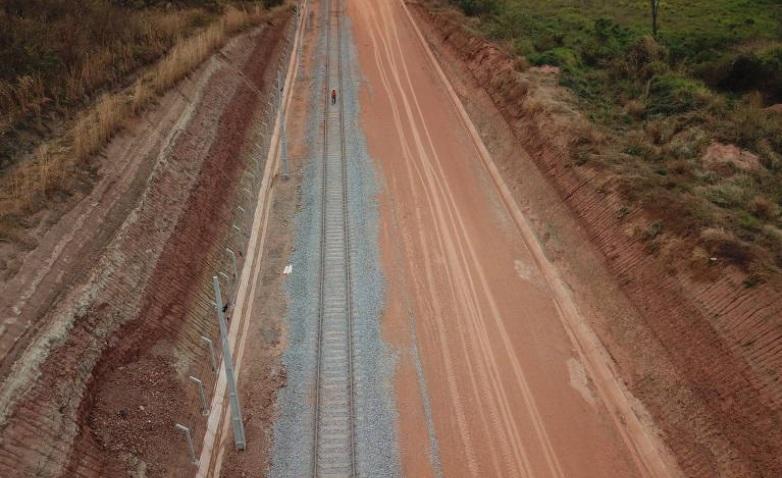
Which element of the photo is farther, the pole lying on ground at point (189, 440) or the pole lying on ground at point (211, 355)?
the pole lying on ground at point (211, 355)

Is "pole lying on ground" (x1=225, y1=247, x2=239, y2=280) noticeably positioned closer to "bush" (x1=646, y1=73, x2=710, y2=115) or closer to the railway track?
the railway track

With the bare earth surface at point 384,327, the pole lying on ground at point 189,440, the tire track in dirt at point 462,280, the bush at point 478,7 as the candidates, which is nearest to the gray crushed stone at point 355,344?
the bare earth surface at point 384,327

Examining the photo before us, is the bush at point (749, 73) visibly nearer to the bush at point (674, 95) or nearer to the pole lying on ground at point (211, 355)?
the bush at point (674, 95)

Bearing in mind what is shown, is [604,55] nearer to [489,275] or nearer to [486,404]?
[489,275]

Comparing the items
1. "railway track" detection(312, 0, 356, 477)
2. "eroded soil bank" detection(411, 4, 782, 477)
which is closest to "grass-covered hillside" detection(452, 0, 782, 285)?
"eroded soil bank" detection(411, 4, 782, 477)

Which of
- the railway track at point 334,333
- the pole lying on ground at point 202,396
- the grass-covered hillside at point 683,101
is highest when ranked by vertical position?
the grass-covered hillside at point 683,101

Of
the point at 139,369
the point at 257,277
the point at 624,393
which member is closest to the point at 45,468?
the point at 139,369

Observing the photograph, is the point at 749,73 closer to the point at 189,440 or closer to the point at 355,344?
the point at 355,344
